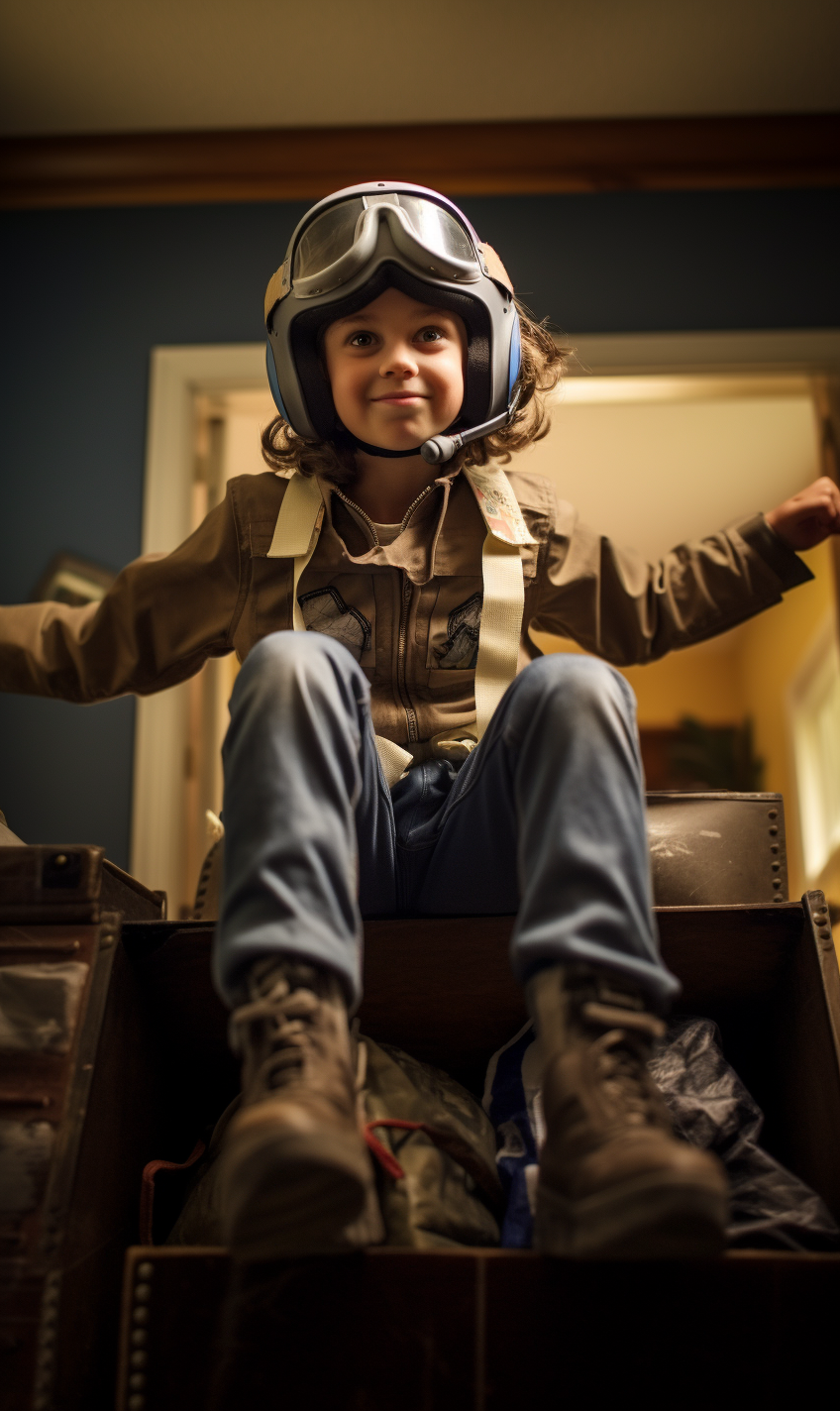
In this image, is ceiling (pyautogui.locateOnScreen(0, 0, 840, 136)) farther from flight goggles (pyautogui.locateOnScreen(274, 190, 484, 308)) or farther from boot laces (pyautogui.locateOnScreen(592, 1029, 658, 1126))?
boot laces (pyautogui.locateOnScreen(592, 1029, 658, 1126))

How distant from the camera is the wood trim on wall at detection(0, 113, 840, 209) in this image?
2.49 metres

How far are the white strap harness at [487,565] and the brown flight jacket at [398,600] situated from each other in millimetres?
26

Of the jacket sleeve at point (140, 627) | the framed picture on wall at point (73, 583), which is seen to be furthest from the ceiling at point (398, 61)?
the jacket sleeve at point (140, 627)

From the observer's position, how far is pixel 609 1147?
31.2 inches

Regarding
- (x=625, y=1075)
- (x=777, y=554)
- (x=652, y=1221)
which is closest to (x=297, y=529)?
(x=777, y=554)

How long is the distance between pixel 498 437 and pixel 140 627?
0.54 m

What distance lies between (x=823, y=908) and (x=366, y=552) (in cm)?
66

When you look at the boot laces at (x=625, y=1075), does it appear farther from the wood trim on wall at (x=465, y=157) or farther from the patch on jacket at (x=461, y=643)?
the wood trim on wall at (x=465, y=157)

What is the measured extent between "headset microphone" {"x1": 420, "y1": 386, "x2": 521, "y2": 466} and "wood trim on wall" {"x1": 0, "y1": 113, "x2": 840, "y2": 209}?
1.34 m

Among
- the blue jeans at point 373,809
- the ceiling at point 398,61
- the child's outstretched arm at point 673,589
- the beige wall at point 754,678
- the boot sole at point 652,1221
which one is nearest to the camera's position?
the boot sole at point 652,1221

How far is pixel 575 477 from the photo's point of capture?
3.96 metres

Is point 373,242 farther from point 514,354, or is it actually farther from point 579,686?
point 579,686

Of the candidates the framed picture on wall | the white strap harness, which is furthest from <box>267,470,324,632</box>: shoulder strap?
the framed picture on wall

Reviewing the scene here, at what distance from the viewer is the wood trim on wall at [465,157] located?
2492 mm
